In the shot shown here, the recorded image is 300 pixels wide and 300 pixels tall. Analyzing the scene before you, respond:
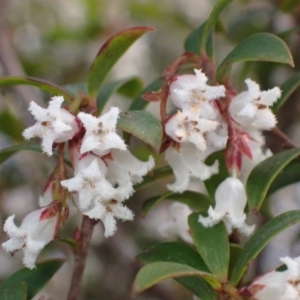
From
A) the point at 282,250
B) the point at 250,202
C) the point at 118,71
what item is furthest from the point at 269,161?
the point at 118,71

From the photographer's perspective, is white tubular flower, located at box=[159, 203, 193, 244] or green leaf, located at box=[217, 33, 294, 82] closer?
green leaf, located at box=[217, 33, 294, 82]

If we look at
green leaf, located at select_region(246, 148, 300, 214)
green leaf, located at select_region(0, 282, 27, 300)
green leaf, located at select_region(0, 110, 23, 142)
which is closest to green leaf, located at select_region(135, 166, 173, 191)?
green leaf, located at select_region(246, 148, 300, 214)

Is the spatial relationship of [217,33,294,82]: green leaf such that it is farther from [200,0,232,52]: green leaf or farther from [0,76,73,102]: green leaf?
[0,76,73,102]: green leaf

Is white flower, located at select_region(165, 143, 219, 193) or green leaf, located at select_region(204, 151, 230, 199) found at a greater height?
white flower, located at select_region(165, 143, 219, 193)

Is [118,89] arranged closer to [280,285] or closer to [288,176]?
[288,176]

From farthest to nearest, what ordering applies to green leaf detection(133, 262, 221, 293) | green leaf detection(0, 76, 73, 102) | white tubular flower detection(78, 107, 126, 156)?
green leaf detection(0, 76, 73, 102) → white tubular flower detection(78, 107, 126, 156) → green leaf detection(133, 262, 221, 293)

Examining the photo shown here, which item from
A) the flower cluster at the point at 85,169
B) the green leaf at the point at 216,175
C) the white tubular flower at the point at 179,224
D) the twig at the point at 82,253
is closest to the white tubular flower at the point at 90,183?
the flower cluster at the point at 85,169
